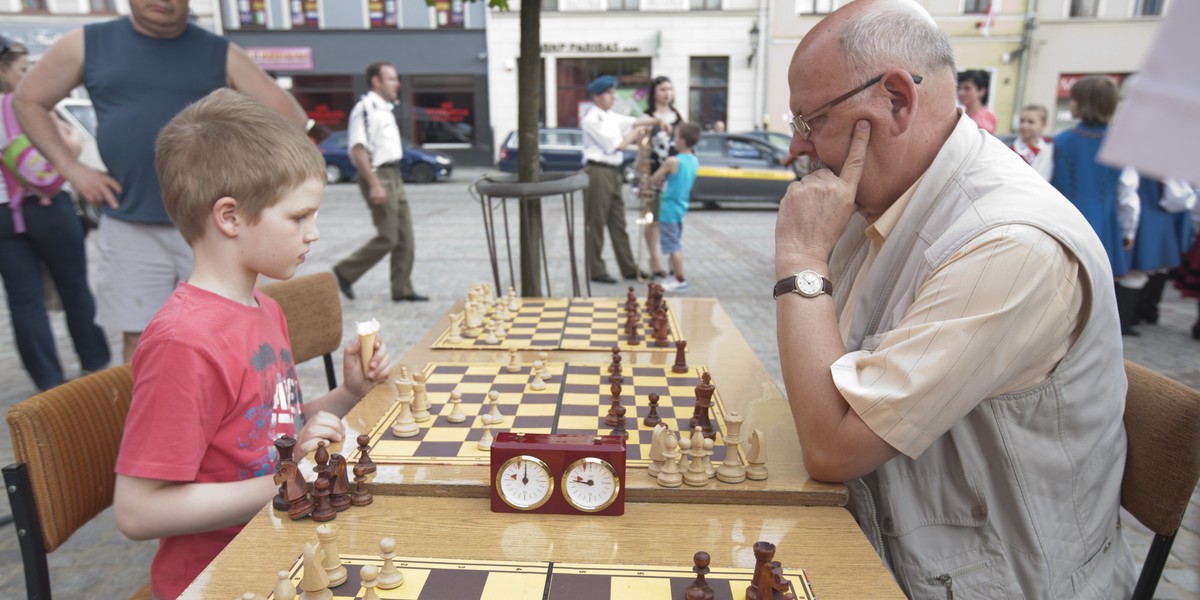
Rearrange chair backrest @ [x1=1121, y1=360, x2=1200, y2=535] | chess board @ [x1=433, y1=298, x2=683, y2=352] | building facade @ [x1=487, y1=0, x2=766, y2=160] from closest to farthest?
chair backrest @ [x1=1121, y1=360, x2=1200, y2=535], chess board @ [x1=433, y1=298, x2=683, y2=352], building facade @ [x1=487, y1=0, x2=766, y2=160]

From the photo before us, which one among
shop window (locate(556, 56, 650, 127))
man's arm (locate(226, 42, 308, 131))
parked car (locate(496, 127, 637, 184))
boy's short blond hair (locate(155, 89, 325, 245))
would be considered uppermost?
shop window (locate(556, 56, 650, 127))

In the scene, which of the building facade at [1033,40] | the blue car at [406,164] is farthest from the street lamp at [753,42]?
the blue car at [406,164]

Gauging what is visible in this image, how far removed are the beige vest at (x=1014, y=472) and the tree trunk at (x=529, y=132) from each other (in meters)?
2.32

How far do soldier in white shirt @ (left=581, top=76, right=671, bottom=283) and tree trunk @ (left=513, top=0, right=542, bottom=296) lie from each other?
3.00 metres

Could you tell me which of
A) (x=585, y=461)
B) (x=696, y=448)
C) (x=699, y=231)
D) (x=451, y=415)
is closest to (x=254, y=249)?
(x=451, y=415)

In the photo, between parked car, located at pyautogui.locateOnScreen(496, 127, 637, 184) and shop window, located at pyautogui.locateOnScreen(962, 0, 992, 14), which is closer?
parked car, located at pyautogui.locateOnScreen(496, 127, 637, 184)

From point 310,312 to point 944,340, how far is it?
7.20 ft

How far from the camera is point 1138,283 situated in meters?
5.48

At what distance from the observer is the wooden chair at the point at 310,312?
101 inches

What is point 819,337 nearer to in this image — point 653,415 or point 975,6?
point 653,415

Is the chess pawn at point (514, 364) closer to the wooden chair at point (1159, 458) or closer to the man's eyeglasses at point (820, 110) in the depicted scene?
the man's eyeglasses at point (820, 110)

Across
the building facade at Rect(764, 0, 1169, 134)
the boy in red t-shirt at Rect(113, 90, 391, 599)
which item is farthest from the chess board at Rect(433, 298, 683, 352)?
the building facade at Rect(764, 0, 1169, 134)

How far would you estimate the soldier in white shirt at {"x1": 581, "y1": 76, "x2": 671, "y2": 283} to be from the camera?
6.87 metres

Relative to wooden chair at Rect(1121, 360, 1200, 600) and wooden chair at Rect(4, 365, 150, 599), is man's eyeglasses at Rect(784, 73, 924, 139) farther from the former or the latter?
wooden chair at Rect(4, 365, 150, 599)
